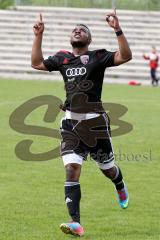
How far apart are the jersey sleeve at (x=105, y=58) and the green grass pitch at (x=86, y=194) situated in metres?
1.78

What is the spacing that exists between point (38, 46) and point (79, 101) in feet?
2.46

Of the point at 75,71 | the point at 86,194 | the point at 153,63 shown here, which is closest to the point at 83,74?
the point at 75,71

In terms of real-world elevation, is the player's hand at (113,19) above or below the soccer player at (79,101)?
above

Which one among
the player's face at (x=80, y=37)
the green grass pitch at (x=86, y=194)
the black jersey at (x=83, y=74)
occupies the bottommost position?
the green grass pitch at (x=86, y=194)

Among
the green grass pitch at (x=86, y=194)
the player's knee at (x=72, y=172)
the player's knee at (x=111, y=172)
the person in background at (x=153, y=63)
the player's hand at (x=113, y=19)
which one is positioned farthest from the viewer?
the person in background at (x=153, y=63)

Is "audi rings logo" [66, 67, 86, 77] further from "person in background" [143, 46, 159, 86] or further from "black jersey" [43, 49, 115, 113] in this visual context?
"person in background" [143, 46, 159, 86]

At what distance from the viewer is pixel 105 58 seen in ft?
27.5

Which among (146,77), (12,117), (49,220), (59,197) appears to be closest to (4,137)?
(12,117)

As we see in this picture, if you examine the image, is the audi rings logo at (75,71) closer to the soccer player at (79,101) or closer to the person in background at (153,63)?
the soccer player at (79,101)

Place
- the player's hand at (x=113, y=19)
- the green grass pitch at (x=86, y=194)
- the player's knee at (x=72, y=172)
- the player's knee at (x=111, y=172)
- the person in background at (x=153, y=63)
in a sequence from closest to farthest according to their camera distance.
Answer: the player's hand at (x=113, y=19) < the player's knee at (x=72, y=172) < the green grass pitch at (x=86, y=194) < the player's knee at (x=111, y=172) < the person in background at (x=153, y=63)

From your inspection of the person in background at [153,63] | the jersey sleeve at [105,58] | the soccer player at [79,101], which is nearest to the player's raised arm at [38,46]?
the soccer player at [79,101]

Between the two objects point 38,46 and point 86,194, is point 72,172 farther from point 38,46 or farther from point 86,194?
point 86,194

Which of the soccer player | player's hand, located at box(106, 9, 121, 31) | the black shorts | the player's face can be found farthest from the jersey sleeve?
the black shorts

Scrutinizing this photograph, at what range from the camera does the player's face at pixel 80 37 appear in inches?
330
